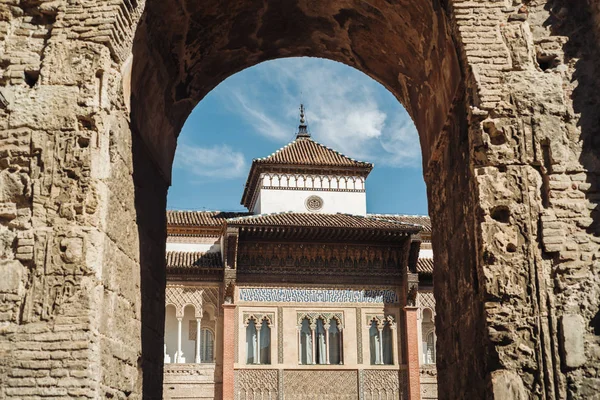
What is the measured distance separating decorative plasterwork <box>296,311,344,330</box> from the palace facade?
3 cm

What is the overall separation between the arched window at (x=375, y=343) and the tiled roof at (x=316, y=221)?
337 cm

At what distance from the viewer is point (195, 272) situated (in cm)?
2512

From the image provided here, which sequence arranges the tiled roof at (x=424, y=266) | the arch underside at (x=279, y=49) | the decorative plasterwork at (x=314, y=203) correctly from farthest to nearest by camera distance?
the decorative plasterwork at (x=314, y=203), the tiled roof at (x=424, y=266), the arch underside at (x=279, y=49)

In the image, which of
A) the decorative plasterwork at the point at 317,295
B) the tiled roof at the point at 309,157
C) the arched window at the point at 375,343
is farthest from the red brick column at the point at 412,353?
the tiled roof at the point at 309,157

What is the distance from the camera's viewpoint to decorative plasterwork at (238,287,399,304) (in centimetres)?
2495

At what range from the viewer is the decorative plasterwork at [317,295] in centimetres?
2495

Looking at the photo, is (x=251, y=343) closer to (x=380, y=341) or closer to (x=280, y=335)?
(x=280, y=335)

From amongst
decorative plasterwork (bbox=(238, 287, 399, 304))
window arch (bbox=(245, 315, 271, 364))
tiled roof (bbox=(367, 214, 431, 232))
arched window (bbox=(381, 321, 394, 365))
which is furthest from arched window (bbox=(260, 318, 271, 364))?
tiled roof (bbox=(367, 214, 431, 232))

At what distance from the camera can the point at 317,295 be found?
25.2 m

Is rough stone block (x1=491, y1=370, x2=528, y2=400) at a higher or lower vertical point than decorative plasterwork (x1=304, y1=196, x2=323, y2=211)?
lower

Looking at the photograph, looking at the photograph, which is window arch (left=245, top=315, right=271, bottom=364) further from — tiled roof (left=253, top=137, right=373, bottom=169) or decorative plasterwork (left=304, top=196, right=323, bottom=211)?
tiled roof (left=253, top=137, right=373, bottom=169)

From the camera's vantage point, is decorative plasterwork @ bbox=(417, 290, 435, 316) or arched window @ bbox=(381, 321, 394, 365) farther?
decorative plasterwork @ bbox=(417, 290, 435, 316)

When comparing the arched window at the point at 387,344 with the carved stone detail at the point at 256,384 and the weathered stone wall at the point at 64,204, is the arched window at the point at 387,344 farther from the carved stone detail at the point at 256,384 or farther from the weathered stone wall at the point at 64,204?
the weathered stone wall at the point at 64,204

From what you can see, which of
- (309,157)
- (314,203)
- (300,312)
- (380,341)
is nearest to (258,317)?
(300,312)
